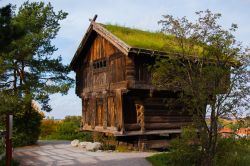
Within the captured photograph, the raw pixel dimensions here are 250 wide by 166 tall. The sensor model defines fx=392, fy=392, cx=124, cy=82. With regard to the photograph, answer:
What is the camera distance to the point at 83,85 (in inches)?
1045

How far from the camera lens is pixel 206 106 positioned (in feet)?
45.0

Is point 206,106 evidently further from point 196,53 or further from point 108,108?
point 108,108

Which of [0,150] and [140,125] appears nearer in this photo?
[0,150]

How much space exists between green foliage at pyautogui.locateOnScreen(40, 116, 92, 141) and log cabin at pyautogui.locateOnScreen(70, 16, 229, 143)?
3884 mm

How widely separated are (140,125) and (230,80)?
910 cm

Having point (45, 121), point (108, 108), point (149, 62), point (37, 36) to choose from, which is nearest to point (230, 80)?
point (149, 62)

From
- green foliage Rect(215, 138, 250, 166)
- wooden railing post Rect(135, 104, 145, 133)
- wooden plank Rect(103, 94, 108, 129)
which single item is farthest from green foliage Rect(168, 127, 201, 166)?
wooden plank Rect(103, 94, 108, 129)

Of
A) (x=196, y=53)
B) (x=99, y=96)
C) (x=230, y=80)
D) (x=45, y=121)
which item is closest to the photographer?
(x=230, y=80)

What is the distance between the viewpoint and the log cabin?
21000 millimetres

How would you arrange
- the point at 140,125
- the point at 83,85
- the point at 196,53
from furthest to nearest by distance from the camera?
the point at 83,85 → the point at 140,125 → the point at 196,53

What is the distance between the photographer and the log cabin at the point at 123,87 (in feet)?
68.9

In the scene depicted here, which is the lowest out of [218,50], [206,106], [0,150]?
[0,150]

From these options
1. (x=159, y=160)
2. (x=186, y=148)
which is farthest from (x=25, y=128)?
(x=186, y=148)

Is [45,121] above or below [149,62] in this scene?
below
